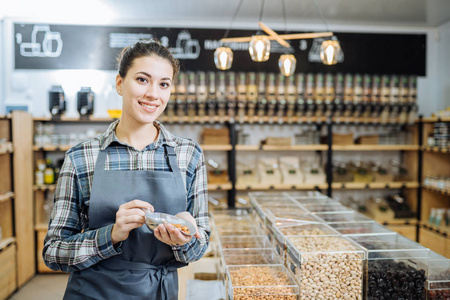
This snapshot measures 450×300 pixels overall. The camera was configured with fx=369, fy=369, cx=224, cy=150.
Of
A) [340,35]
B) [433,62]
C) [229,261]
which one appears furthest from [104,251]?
[433,62]

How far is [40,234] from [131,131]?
145 inches

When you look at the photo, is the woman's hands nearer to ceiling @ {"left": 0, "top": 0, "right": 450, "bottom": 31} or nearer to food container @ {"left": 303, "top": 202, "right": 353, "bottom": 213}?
food container @ {"left": 303, "top": 202, "right": 353, "bottom": 213}

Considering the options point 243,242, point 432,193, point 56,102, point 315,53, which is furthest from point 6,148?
point 432,193

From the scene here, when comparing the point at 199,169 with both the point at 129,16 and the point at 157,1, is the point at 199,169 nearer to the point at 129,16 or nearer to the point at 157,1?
the point at 157,1

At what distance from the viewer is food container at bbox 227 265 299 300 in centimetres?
180

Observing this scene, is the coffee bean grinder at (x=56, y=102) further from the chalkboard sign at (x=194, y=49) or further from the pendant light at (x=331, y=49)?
the pendant light at (x=331, y=49)

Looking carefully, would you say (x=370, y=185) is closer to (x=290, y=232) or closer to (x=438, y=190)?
(x=438, y=190)

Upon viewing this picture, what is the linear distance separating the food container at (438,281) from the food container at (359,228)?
346mm

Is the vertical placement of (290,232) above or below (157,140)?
below

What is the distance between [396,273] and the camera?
1921 mm

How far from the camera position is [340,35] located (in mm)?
5062

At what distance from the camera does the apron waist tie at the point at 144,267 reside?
126cm

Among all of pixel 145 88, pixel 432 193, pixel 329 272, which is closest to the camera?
pixel 145 88

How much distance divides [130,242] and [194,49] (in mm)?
4000
